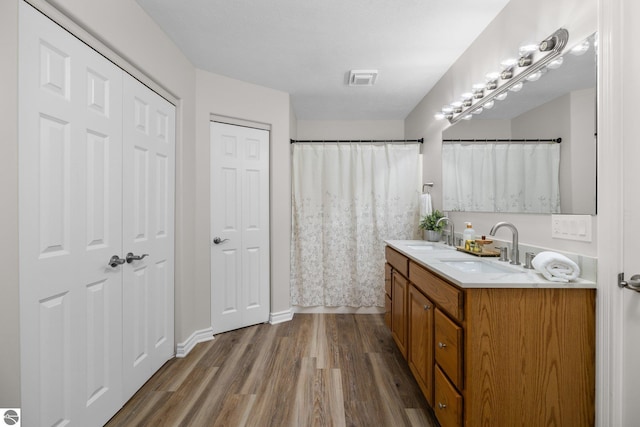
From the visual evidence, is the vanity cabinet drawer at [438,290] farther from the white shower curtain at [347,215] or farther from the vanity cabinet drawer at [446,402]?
the white shower curtain at [347,215]

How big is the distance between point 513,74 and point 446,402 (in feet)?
6.26

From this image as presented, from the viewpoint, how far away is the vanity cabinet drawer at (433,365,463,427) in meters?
1.34

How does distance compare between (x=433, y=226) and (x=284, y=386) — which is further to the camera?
(x=433, y=226)

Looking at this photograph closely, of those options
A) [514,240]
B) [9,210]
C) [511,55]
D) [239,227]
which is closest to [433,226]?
[514,240]

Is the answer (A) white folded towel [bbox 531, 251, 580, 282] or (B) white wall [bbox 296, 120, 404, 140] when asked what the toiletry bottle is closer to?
(A) white folded towel [bbox 531, 251, 580, 282]

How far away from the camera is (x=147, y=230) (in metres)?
2.08

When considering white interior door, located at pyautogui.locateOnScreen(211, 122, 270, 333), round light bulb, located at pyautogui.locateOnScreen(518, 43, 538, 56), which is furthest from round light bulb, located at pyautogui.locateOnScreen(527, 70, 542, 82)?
white interior door, located at pyautogui.locateOnScreen(211, 122, 270, 333)

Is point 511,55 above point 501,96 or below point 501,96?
above

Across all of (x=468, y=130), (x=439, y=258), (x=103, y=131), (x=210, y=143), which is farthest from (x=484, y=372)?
(x=210, y=143)

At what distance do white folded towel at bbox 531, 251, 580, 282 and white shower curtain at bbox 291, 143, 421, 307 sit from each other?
2.09 meters

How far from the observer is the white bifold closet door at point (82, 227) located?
4.07ft

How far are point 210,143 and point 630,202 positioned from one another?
2838 mm

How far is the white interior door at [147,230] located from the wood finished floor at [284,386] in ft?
0.78

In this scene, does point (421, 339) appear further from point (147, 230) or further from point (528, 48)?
point (147, 230)
